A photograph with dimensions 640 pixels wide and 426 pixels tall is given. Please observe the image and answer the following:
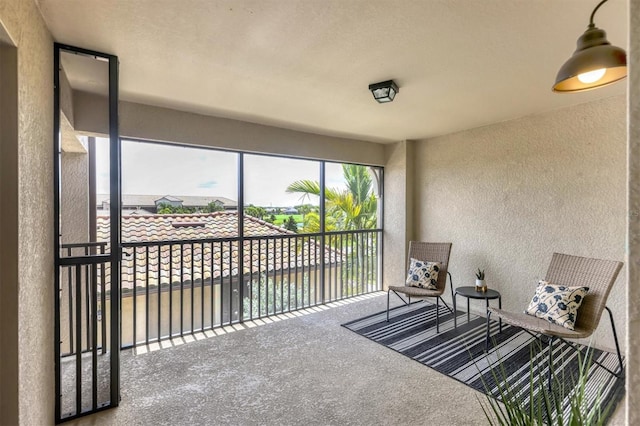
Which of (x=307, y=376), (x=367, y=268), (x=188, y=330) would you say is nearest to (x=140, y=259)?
(x=188, y=330)

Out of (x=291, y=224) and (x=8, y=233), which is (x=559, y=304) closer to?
(x=291, y=224)

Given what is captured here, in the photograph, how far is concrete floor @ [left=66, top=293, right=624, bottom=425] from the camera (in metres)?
2.04

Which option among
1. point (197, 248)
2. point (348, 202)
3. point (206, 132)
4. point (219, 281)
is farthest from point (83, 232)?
point (348, 202)

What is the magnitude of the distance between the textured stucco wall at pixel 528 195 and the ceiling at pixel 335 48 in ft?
1.20

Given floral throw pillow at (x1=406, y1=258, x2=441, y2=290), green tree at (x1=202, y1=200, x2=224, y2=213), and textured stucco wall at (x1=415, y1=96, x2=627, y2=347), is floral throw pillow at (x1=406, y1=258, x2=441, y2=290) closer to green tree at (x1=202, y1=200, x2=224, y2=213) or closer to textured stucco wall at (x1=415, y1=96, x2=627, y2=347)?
textured stucco wall at (x1=415, y1=96, x2=627, y2=347)

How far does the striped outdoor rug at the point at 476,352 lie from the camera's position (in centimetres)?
236

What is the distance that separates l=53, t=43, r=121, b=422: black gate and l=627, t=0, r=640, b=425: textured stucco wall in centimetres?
245

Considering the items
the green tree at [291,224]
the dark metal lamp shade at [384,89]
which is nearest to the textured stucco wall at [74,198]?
the green tree at [291,224]

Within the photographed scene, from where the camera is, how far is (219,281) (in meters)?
3.74

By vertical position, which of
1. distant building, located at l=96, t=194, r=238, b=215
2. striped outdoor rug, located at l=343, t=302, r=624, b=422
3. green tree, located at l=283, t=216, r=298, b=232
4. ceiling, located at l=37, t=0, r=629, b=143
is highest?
ceiling, located at l=37, t=0, r=629, b=143

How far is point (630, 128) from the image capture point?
1.75 ft

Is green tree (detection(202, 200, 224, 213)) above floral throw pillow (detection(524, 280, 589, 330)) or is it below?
above

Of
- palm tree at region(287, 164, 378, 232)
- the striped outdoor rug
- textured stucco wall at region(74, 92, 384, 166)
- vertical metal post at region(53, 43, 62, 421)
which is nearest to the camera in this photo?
vertical metal post at region(53, 43, 62, 421)

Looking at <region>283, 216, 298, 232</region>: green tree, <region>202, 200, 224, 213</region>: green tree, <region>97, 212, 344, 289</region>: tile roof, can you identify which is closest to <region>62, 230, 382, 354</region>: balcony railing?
<region>97, 212, 344, 289</region>: tile roof
